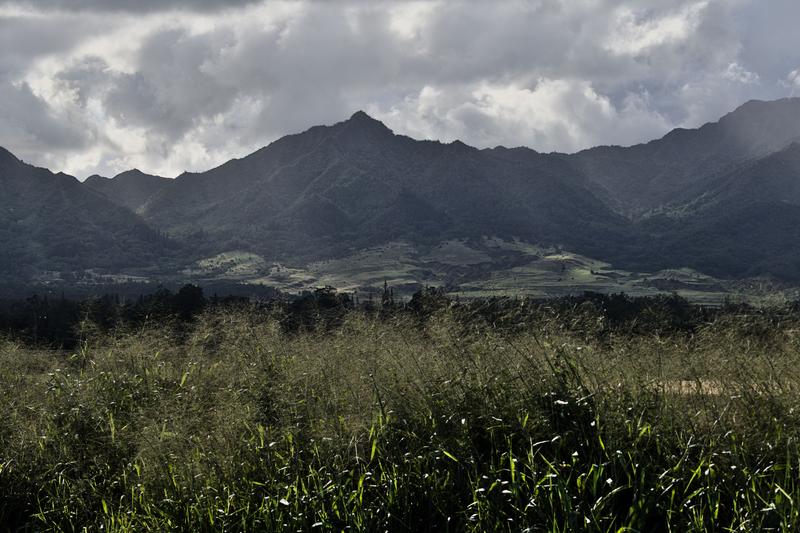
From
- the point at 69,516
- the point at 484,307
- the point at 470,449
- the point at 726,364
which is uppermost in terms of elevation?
the point at 484,307

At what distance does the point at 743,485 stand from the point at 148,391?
7.67 m

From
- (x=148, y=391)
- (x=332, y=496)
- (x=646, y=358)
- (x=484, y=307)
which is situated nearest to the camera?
(x=332, y=496)

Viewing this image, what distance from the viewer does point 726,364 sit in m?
8.20

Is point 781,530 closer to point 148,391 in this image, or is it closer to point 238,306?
point 148,391

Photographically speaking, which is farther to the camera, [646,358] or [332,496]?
[646,358]

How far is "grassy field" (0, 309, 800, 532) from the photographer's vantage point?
665 centimetres

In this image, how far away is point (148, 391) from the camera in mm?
10016

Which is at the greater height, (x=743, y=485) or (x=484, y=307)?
(x=484, y=307)

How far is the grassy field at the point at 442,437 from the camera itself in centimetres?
665

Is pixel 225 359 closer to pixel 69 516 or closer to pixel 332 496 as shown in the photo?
pixel 69 516

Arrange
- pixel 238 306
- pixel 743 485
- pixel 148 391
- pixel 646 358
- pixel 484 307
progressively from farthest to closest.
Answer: pixel 238 306, pixel 484 307, pixel 148 391, pixel 646 358, pixel 743 485

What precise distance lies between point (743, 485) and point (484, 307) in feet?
Result: 15.8

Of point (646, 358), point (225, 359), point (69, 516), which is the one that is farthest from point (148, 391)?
point (646, 358)

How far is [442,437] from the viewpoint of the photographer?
7.60 m
